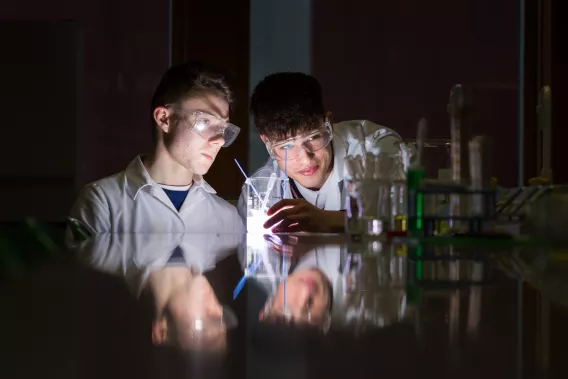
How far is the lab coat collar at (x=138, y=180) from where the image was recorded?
278 cm

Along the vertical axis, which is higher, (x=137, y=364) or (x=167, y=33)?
(x=167, y=33)

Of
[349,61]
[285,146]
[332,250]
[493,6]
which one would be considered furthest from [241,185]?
[332,250]

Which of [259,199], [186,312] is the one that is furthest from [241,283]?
[259,199]

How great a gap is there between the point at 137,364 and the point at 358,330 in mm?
149

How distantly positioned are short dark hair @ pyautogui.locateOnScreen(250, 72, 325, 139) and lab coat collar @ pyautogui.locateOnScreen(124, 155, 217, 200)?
0.39 metres

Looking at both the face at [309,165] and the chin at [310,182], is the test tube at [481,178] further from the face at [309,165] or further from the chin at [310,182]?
the chin at [310,182]

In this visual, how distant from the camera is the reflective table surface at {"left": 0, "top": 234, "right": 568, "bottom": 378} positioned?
0.29 m

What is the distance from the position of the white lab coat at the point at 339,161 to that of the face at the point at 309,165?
0.03 m

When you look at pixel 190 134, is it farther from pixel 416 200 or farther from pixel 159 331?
pixel 159 331

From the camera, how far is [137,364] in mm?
283

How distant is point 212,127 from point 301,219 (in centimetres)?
102

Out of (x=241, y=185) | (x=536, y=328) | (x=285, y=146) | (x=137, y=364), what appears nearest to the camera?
(x=137, y=364)

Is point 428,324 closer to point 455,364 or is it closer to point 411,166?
point 455,364

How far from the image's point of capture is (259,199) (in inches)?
73.2
